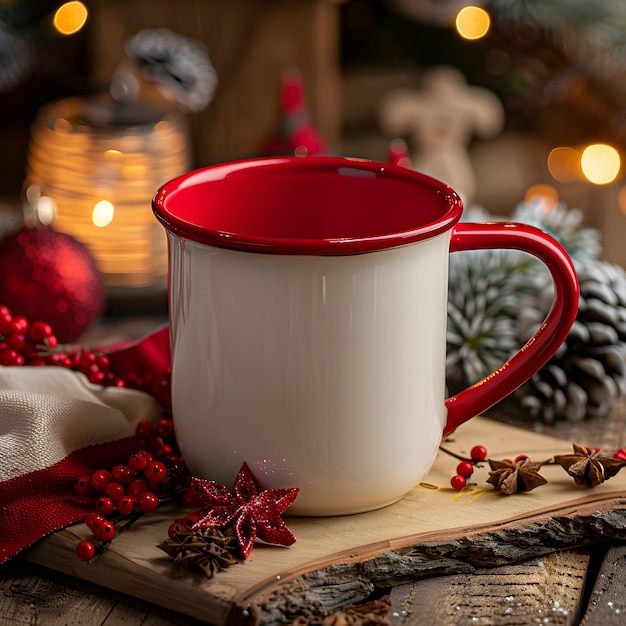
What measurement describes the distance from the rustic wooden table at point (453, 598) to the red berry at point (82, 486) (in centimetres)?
5

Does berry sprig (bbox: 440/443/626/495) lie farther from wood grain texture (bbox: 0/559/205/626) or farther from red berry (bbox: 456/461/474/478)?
wood grain texture (bbox: 0/559/205/626)

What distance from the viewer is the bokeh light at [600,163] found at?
5.18 feet

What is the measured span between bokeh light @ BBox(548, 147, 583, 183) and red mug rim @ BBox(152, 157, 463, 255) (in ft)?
3.51

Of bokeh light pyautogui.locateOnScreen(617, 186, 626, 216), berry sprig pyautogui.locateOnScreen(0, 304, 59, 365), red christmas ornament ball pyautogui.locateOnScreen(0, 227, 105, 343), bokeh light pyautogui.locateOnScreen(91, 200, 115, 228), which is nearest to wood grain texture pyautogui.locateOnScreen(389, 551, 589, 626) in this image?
berry sprig pyautogui.locateOnScreen(0, 304, 59, 365)

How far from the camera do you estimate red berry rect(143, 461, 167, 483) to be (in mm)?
605

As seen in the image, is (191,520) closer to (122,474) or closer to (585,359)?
(122,474)

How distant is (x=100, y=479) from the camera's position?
0.60 metres

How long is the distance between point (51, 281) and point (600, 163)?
101 centimetres

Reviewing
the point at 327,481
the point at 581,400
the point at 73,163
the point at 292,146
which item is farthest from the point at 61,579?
the point at 292,146

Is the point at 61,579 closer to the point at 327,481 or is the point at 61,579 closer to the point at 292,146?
the point at 327,481

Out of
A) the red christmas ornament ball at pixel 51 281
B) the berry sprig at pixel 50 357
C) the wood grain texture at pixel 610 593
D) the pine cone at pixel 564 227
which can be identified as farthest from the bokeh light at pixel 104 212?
the wood grain texture at pixel 610 593

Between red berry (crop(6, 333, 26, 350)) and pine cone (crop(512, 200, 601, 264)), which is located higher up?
pine cone (crop(512, 200, 601, 264))

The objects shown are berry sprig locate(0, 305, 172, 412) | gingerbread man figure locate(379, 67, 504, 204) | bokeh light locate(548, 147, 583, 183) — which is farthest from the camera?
bokeh light locate(548, 147, 583, 183)

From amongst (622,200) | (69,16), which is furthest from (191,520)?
(622,200)
